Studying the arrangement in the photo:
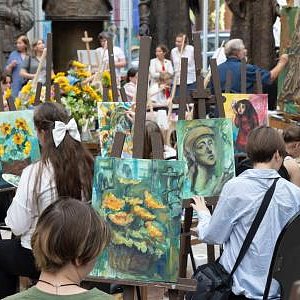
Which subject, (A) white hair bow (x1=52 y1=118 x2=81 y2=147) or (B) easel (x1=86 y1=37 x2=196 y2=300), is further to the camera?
(A) white hair bow (x1=52 y1=118 x2=81 y2=147)

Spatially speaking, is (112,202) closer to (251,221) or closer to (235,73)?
(251,221)

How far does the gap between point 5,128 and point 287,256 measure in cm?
289

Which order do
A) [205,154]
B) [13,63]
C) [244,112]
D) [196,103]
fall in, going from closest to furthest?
[205,154]
[196,103]
[244,112]
[13,63]

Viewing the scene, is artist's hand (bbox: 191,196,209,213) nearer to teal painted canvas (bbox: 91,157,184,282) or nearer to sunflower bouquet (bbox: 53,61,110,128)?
teal painted canvas (bbox: 91,157,184,282)

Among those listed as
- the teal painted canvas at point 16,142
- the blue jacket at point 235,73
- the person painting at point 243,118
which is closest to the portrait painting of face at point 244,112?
the person painting at point 243,118

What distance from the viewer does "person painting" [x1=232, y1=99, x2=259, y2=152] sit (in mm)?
7070

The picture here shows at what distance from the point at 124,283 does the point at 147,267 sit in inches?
4.9

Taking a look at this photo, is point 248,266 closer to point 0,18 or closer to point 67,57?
point 67,57

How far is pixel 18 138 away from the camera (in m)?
6.32

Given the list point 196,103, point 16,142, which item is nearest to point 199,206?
point 196,103

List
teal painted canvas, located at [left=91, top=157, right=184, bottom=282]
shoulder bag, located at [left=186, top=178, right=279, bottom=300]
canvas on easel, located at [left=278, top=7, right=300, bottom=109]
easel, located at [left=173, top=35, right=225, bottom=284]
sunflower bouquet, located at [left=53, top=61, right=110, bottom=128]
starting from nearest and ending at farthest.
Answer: shoulder bag, located at [left=186, top=178, right=279, bottom=300] → teal painted canvas, located at [left=91, top=157, right=184, bottom=282] → easel, located at [left=173, top=35, right=225, bottom=284] → sunflower bouquet, located at [left=53, top=61, right=110, bottom=128] → canvas on easel, located at [left=278, top=7, right=300, bottom=109]

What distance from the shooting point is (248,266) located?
13.7 ft

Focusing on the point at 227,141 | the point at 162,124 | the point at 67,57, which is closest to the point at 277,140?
the point at 227,141

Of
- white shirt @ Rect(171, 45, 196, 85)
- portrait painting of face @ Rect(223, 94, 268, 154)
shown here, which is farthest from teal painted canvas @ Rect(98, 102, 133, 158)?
white shirt @ Rect(171, 45, 196, 85)
